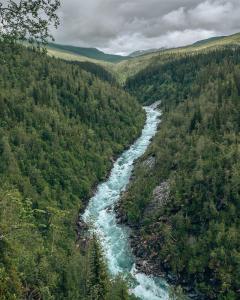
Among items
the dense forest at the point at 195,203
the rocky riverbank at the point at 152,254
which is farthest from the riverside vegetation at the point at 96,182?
the rocky riverbank at the point at 152,254

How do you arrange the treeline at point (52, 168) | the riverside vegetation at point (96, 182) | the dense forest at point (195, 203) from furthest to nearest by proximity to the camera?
the dense forest at point (195, 203), the riverside vegetation at point (96, 182), the treeline at point (52, 168)

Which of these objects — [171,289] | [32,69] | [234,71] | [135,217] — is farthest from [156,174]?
[32,69]

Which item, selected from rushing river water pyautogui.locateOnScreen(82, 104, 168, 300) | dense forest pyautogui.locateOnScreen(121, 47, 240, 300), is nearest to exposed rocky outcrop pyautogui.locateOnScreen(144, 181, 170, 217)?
dense forest pyautogui.locateOnScreen(121, 47, 240, 300)

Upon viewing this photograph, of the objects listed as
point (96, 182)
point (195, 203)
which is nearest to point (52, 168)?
point (96, 182)

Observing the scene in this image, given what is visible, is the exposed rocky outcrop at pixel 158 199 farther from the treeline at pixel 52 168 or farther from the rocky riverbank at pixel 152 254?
the treeline at pixel 52 168

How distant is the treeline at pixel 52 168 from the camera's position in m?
60.7

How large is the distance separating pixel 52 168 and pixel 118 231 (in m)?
33.0

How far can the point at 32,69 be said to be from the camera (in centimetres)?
18012

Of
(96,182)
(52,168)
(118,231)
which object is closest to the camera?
(118,231)

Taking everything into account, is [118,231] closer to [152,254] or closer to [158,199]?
[158,199]

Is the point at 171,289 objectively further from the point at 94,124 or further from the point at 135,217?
the point at 94,124

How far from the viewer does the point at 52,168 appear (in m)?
121

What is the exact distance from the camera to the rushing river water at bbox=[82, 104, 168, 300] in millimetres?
78637

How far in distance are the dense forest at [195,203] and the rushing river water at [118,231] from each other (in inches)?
148
